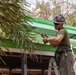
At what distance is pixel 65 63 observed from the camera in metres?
4.65

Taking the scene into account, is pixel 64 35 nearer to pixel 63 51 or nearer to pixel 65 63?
pixel 63 51

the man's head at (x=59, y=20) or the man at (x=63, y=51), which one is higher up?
the man's head at (x=59, y=20)

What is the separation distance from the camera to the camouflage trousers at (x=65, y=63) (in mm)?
4645

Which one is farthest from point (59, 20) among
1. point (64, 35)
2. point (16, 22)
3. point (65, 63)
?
point (16, 22)

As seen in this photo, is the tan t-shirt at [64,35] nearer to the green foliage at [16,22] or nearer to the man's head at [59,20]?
the man's head at [59,20]

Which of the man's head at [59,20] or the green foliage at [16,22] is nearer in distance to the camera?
the green foliage at [16,22]

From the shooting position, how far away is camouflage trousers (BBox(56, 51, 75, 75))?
4645 mm

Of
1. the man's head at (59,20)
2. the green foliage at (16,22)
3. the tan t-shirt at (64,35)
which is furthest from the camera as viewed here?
the man's head at (59,20)

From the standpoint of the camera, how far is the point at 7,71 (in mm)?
7852

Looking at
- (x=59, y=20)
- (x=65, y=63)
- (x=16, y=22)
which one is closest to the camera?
(x=16, y=22)

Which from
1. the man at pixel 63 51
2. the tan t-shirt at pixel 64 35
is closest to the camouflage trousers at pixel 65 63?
the man at pixel 63 51

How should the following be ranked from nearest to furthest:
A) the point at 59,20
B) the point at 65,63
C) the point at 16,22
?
the point at 16,22, the point at 65,63, the point at 59,20

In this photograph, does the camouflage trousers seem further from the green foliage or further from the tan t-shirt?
the green foliage

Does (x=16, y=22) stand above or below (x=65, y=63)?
above
